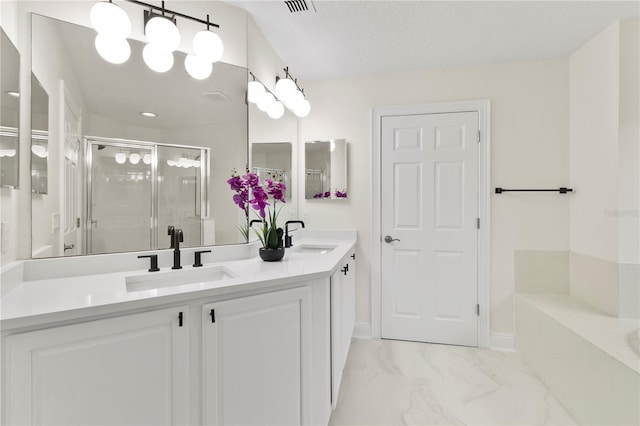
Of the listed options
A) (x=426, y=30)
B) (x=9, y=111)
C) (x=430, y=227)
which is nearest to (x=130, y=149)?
(x=9, y=111)

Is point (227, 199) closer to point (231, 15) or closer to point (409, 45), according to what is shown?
point (231, 15)

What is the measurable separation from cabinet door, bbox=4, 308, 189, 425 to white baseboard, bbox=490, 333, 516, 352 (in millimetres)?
2530

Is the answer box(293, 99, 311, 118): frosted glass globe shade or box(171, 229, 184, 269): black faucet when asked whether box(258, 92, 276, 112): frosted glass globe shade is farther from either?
box(171, 229, 184, 269): black faucet

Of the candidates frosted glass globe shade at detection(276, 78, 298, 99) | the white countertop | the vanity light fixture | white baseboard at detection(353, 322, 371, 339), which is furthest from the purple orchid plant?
white baseboard at detection(353, 322, 371, 339)

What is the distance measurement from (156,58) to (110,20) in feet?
0.81

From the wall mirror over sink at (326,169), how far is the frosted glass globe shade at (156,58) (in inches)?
60.2

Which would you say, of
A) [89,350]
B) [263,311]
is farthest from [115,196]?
[263,311]

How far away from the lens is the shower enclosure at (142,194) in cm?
150

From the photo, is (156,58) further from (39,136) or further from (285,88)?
(285,88)

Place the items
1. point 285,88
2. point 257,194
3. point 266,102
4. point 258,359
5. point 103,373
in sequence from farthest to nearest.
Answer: point 285,88 < point 266,102 < point 257,194 < point 258,359 < point 103,373

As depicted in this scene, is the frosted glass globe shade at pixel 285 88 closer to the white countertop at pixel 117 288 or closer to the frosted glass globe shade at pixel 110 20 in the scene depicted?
the frosted glass globe shade at pixel 110 20

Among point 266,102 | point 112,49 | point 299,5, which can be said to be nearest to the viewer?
point 112,49

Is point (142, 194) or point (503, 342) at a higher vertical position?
point (142, 194)

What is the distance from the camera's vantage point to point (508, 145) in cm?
268
